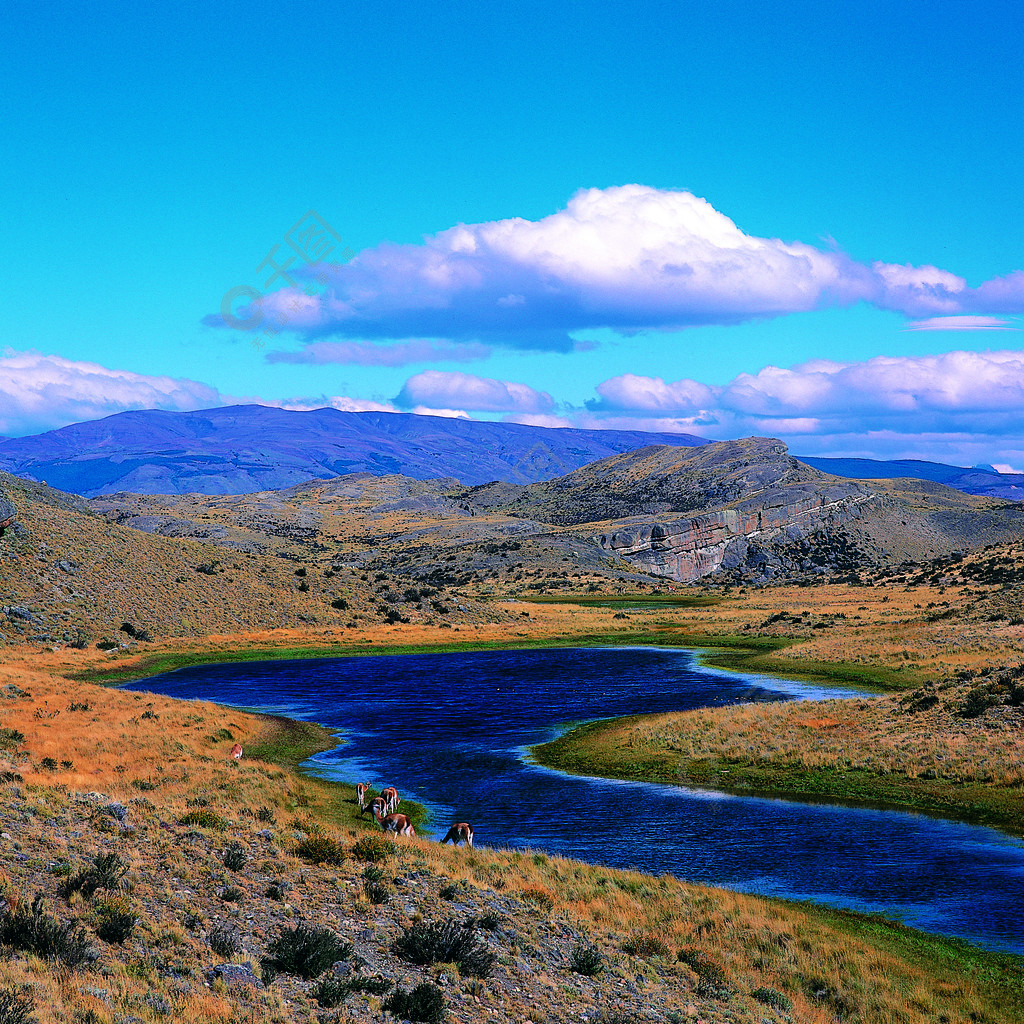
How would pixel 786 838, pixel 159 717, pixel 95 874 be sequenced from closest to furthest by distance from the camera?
1. pixel 95 874
2. pixel 786 838
3. pixel 159 717

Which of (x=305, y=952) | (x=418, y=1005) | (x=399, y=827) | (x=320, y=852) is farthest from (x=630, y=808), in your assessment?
(x=418, y=1005)

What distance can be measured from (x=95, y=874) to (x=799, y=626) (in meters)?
87.2

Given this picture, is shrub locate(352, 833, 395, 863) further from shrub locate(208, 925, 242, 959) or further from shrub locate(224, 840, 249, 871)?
shrub locate(208, 925, 242, 959)

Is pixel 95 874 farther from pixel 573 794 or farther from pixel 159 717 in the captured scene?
pixel 159 717

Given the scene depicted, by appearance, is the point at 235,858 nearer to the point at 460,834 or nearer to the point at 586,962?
the point at 460,834

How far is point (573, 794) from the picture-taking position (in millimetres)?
35156

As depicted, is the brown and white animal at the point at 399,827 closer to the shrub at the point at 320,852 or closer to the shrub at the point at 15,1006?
the shrub at the point at 320,852

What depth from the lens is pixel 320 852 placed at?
21.0 meters

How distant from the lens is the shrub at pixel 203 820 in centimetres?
2209

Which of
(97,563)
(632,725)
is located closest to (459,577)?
(97,563)

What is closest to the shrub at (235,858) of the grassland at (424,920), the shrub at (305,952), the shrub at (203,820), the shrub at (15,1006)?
the grassland at (424,920)

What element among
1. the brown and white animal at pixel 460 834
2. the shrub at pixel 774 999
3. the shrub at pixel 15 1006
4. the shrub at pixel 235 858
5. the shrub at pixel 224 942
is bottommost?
the brown and white animal at pixel 460 834

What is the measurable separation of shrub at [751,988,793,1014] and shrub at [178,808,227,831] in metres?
13.5

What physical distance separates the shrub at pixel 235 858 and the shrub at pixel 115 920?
3.66 m
